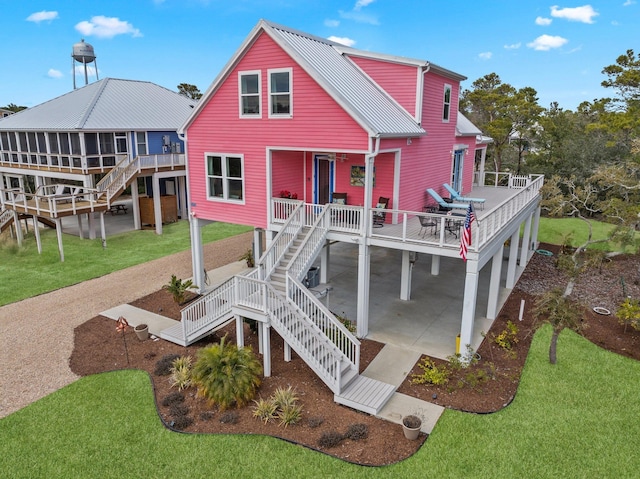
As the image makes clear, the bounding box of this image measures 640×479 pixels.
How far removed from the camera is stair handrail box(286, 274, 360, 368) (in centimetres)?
1218

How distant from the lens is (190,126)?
58.3 feet

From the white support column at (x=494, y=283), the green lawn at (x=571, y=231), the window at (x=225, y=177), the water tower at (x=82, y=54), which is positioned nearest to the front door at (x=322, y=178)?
the window at (x=225, y=177)

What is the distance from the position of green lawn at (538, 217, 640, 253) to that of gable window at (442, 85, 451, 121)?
12706 mm

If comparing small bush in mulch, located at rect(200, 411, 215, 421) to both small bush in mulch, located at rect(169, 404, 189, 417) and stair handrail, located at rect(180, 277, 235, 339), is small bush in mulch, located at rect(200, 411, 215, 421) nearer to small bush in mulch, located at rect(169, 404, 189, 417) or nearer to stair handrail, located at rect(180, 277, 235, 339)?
small bush in mulch, located at rect(169, 404, 189, 417)

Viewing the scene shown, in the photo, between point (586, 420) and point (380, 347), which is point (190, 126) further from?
point (586, 420)

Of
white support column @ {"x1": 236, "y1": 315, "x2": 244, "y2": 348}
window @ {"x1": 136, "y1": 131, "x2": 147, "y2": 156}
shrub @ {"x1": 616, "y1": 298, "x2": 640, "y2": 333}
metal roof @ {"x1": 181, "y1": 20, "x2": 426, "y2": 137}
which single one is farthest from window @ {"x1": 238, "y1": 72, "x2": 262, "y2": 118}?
window @ {"x1": 136, "y1": 131, "x2": 147, "y2": 156}

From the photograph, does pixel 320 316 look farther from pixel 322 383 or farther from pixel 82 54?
pixel 82 54

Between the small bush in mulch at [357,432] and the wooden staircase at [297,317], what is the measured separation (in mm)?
659

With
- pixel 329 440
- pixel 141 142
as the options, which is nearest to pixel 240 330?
pixel 329 440

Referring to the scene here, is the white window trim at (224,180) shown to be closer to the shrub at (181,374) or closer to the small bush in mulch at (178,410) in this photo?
the shrub at (181,374)

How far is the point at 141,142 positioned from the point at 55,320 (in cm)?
1778

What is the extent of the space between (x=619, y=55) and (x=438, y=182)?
1745cm

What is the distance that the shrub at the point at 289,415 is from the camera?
1053 centimetres

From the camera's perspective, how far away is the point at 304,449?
32.0ft
